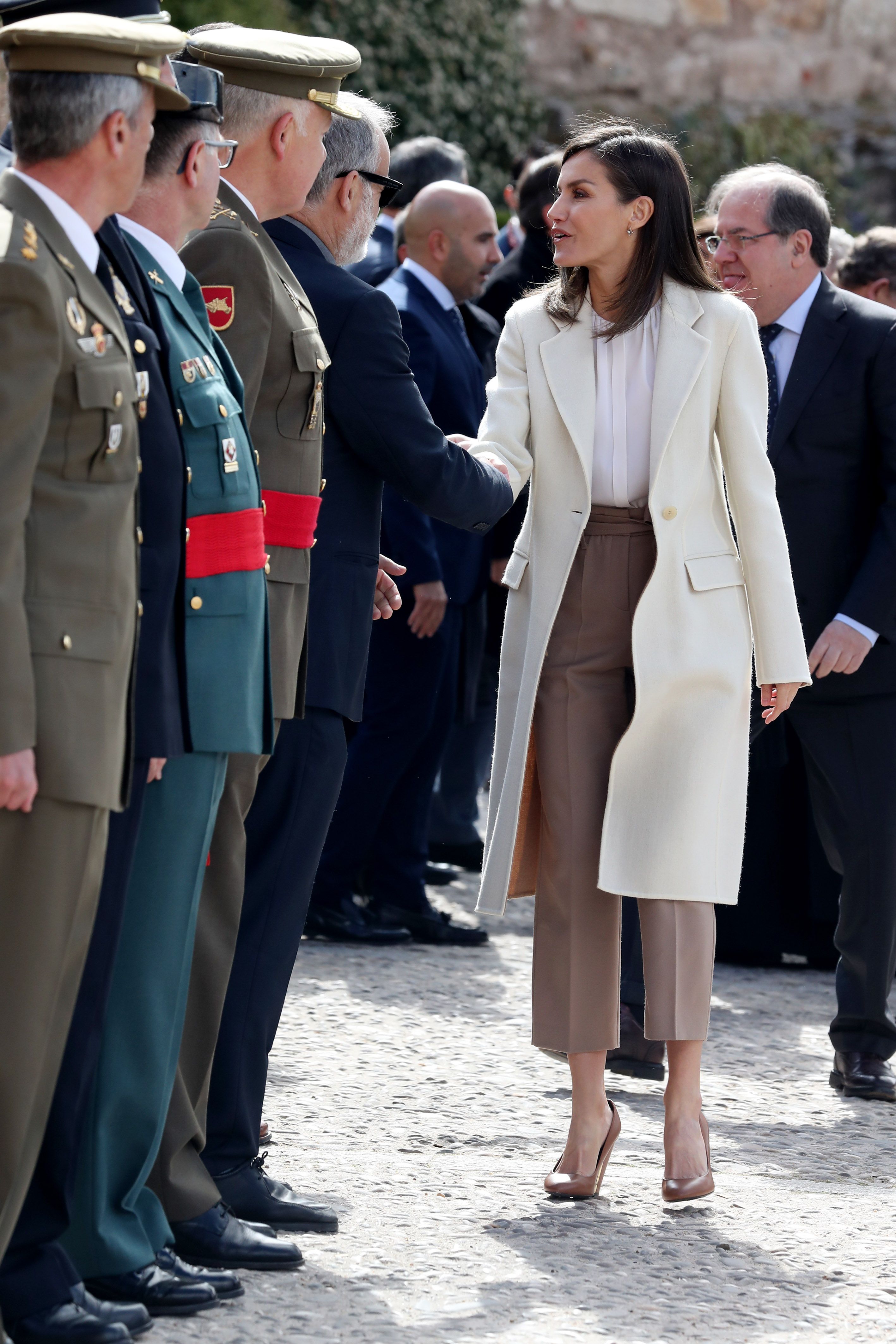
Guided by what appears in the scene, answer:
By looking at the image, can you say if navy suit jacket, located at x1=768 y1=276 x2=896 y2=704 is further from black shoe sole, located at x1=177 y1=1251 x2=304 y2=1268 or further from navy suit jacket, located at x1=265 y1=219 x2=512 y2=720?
black shoe sole, located at x1=177 y1=1251 x2=304 y2=1268

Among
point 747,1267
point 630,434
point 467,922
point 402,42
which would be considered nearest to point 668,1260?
point 747,1267

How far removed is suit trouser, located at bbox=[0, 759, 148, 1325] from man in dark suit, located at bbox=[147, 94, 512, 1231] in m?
0.54

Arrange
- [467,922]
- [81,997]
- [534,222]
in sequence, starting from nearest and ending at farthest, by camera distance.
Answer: [81,997] < [467,922] < [534,222]

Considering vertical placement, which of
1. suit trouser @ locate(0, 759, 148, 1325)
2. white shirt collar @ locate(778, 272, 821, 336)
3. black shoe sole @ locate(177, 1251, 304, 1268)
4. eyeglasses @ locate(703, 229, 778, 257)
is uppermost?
eyeglasses @ locate(703, 229, 778, 257)

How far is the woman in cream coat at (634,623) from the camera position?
12.1 ft

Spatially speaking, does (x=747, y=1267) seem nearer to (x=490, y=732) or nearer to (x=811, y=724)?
(x=811, y=724)

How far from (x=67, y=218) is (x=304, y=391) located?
2.31 feet

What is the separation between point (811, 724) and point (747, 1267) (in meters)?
1.74

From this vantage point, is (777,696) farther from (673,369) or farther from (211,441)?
(211,441)

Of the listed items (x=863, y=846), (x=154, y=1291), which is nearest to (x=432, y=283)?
(x=863, y=846)

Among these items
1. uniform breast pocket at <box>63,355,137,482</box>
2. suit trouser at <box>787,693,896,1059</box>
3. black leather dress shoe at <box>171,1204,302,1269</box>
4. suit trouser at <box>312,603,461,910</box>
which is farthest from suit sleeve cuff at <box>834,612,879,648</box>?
uniform breast pocket at <box>63,355,137,482</box>

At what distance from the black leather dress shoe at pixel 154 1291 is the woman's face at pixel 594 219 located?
2014 mm

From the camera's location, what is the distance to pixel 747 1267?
129 inches

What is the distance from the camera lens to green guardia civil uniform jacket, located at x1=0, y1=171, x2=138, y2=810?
2.43 meters
